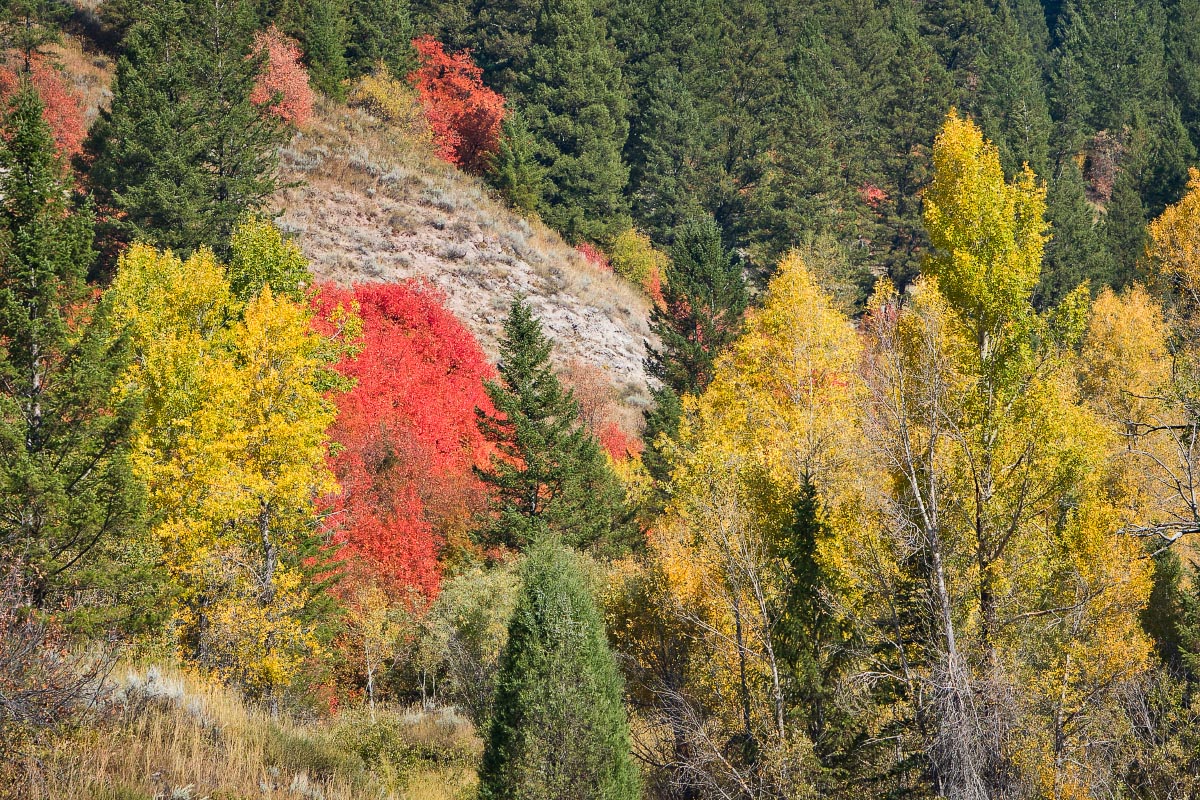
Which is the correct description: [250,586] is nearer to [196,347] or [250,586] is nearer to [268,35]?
[196,347]

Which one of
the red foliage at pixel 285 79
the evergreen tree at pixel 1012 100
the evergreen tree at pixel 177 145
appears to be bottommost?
the evergreen tree at pixel 177 145

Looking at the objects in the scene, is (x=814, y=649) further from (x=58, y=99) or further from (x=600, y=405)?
(x=58, y=99)

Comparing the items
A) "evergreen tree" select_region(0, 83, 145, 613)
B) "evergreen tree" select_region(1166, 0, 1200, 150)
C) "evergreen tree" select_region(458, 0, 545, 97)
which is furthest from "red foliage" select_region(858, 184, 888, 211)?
"evergreen tree" select_region(0, 83, 145, 613)

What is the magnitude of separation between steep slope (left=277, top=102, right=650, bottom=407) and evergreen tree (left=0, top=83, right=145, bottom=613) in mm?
23548

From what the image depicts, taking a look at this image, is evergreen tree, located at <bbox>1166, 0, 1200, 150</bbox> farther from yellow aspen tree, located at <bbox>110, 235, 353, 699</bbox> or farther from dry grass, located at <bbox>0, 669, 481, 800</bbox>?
dry grass, located at <bbox>0, 669, 481, 800</bbox>

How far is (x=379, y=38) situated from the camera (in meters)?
59.1

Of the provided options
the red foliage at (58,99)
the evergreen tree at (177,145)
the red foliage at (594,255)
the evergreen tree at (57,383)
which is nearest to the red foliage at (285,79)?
the red foliage at (58,99)

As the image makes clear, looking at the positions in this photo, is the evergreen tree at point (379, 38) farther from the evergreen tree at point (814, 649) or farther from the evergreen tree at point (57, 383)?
the evergreen tree at point (814, 649)

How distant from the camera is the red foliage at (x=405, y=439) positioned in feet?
103

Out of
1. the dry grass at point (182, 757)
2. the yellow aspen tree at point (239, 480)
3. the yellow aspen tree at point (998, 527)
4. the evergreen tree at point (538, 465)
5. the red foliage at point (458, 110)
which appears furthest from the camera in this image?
the red foliage at point (458, 110)

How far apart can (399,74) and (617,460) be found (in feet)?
105

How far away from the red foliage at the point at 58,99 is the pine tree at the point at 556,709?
33.8 m

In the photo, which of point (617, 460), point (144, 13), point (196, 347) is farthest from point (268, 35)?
point (196, 347)

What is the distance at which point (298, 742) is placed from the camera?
1214 cm
